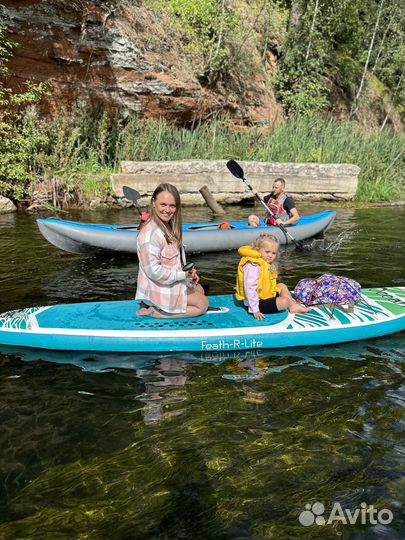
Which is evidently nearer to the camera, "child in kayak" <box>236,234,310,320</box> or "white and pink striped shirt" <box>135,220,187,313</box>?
"white and pink striped shirt" <box>135,220,187,313</box>

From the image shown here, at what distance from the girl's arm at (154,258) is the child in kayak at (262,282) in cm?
62

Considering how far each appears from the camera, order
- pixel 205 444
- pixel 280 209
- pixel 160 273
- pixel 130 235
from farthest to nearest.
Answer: pixel 280 209 → pixel 130 235 → pixel 160 273 → pixel 205 444

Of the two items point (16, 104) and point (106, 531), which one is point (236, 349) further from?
point (16, 104)

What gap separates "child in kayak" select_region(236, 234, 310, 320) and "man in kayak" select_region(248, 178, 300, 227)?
12.3 feet

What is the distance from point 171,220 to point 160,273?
45cm

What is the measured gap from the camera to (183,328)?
13.9 ft

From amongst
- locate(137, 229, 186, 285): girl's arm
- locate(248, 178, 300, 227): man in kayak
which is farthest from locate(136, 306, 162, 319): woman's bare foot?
locate(248, 178, 300, 227): man in kayak

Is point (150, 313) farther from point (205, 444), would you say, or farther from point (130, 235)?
point (130, 235)

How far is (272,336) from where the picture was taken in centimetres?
427

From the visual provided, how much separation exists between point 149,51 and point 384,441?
13.5m

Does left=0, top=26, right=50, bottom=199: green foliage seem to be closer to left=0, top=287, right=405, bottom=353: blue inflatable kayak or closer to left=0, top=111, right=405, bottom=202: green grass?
left=0, top=111, right=405, bottom=202: green grass

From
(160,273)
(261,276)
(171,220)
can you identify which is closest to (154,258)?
(160,273)

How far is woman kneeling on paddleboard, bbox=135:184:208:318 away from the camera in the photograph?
4141 mm

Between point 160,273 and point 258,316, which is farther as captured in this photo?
point 258,316
